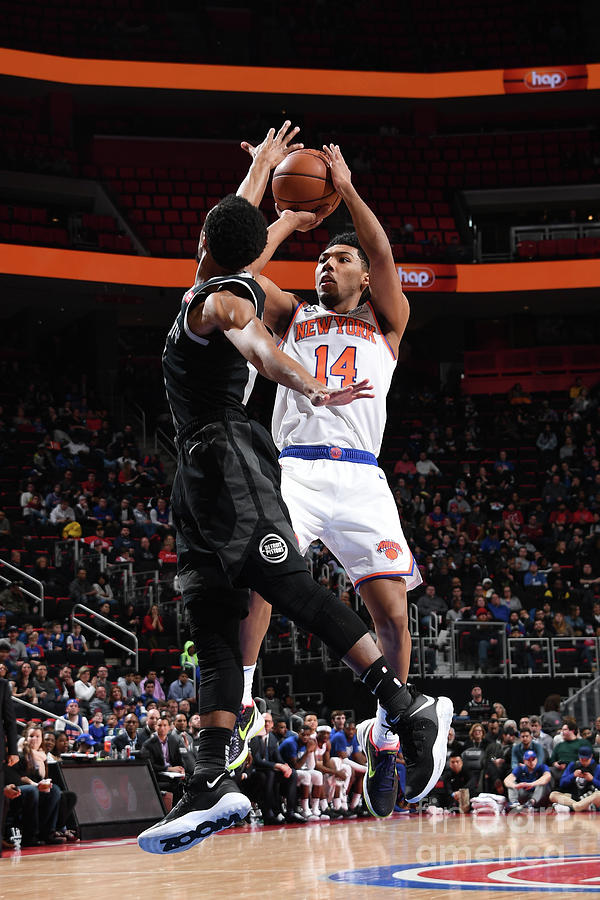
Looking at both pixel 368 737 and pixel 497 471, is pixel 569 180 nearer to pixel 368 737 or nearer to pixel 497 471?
pixel 497 471

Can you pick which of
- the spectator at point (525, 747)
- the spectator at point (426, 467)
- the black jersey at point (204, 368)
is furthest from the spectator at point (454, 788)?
the black jersey at point (204, 368)

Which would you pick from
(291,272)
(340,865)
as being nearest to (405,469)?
(291,272)

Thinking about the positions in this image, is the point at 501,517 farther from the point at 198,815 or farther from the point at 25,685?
the point at 198,815

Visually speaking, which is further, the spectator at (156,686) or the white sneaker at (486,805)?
the spectator at (156,686)

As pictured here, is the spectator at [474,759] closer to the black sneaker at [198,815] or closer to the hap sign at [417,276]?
the black sneaker at [198,815]

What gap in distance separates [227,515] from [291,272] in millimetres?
21415

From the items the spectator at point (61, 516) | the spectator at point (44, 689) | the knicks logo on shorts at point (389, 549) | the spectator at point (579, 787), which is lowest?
the spectator at point (579, 787)

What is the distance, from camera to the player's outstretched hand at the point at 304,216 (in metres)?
5.18

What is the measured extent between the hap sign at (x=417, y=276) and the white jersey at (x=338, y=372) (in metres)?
19.9

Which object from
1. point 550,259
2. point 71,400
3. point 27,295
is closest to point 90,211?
point 27,295

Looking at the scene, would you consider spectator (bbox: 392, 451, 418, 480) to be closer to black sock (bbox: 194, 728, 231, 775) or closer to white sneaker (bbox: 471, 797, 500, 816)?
white sneaker (bbox: 471, 797, 500, 816)

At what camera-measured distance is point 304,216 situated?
5.22 m

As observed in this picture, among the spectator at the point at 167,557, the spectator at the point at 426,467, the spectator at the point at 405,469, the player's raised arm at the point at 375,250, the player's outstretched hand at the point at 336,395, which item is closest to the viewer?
the player's outstretched hand at the point at 336,395

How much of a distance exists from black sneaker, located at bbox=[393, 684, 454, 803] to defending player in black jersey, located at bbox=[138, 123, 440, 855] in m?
0.05
